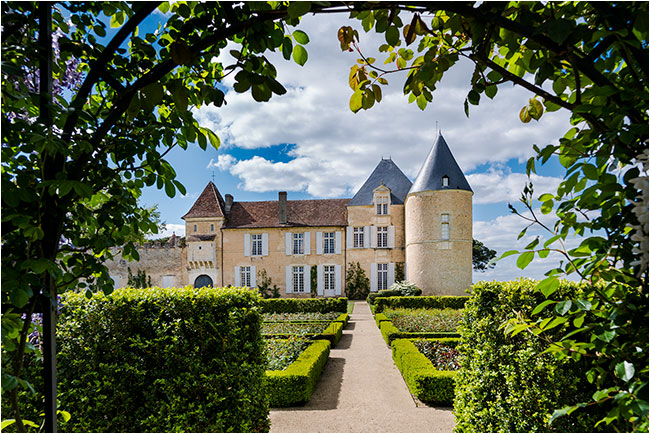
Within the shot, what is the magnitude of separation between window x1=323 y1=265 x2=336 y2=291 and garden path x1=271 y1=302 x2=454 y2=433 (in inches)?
622

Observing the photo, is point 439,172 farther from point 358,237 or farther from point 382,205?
point 358,237

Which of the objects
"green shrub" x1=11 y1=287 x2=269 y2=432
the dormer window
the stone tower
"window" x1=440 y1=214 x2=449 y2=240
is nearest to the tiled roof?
the dormer window

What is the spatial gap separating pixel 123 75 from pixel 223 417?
2.94m

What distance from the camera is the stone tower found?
20.7m

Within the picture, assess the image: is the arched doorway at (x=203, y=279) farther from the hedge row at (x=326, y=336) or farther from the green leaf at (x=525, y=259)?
the green leaf at (x=525, y=259)

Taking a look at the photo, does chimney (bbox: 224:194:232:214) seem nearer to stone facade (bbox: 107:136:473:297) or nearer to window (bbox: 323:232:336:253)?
stone facade (bbox: 107:136:473:297)

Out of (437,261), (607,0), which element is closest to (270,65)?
(607,0)

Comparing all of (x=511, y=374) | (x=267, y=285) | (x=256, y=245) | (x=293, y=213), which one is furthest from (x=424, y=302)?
(x=511, y=374)

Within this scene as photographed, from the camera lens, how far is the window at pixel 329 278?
79.8ft

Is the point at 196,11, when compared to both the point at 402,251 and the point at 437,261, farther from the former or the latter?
the point at 402,251

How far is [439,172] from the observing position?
2122cm

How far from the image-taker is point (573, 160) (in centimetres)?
129

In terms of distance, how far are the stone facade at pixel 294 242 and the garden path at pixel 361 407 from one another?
15.0m

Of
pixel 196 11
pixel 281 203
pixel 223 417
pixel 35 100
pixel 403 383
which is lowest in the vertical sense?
pixel 403 383
